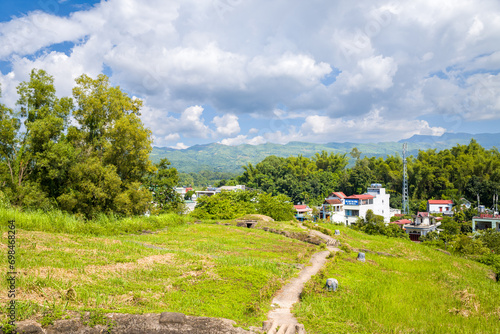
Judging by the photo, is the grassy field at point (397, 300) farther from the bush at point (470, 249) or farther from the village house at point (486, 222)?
the village house at point (486, 222)

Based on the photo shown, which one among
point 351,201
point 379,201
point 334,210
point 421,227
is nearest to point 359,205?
point 351,201

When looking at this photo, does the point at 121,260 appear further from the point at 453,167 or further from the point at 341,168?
the point at 341,168

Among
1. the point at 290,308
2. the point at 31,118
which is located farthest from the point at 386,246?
the point at 31,118

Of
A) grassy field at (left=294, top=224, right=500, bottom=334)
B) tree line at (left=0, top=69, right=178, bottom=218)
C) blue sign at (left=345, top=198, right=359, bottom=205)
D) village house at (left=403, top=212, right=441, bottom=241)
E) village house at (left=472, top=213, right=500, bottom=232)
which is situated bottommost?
village house at (left=403, top=212, right=441, bottom=241)

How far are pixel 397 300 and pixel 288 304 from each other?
10.1ft

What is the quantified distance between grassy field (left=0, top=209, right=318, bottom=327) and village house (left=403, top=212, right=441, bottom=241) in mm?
32476

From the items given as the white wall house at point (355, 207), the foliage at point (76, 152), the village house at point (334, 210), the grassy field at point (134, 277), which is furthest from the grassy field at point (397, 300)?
the white wall house at point (355, 207)

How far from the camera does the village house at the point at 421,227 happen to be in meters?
38.6

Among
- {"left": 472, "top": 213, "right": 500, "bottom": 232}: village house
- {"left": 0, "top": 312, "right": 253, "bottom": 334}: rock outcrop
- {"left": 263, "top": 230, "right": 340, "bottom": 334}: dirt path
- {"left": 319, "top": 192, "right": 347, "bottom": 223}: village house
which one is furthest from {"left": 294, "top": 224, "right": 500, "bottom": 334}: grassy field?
{"left": 319, "top": 192, "right": 347, "bottom": 223}: village house

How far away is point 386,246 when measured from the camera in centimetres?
1677

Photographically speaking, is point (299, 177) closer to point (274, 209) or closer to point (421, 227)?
point (421, 227)

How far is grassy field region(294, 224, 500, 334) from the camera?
638 cm

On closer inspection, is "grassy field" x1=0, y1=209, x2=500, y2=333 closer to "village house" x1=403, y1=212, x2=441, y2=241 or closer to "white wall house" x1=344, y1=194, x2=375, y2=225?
"village house" x1=403, y1=212, x2=441, y2=241

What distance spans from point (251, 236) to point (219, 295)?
32.1 ft
